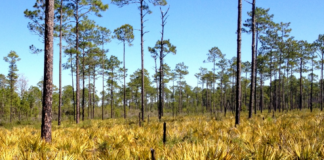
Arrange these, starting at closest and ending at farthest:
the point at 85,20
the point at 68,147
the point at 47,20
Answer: the point at 68,147 < the point at 47,20 < the point at 85,20

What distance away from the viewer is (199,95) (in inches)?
3334

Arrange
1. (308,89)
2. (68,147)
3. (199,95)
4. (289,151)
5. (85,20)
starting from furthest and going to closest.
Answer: (199,95)
(308,89)
(85,20)
(68,147)
(289,151)

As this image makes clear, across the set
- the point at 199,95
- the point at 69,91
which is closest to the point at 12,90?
the point at 69,91

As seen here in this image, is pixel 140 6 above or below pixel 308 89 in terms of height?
above

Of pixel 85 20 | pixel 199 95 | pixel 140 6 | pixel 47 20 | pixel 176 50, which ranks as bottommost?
pixel 199 95

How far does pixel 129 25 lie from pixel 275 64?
89.2 ft

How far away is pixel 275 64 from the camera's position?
37.2 m


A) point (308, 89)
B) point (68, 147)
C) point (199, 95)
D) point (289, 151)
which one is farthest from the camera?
point (199, 95)

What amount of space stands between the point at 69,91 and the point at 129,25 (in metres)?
40.5

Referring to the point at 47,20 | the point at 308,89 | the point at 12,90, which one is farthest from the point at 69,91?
the point at 308,89

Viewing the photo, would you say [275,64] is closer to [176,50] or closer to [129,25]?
[176,50]

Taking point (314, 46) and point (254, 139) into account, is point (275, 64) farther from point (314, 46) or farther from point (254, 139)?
point (254, 139)

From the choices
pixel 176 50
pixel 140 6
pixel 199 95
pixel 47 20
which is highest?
pixel 140 6

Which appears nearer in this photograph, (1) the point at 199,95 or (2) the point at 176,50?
(2) the point at 176,50
